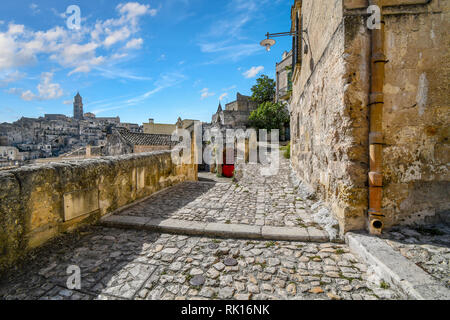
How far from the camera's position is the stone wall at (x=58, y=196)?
237 cm

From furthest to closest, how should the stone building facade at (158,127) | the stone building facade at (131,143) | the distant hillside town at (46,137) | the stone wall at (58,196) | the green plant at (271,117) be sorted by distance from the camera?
1. the distant hillside town at (46,137)
2. the stone building facade at (158,127)
3. the green plant at (271,117)
4. the stone building facade at (131,143)
5. the stone wall at (58,196)

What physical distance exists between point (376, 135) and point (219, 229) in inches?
105

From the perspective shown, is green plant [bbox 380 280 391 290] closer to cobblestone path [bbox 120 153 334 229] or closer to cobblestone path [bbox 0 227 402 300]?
cobblestone path [bbox 0 227 402 300]

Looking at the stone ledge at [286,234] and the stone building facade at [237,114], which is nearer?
the stone ledge at [286,234]

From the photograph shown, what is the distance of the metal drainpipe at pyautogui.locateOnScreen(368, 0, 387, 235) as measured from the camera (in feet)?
9.45

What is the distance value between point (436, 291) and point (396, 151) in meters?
1.83

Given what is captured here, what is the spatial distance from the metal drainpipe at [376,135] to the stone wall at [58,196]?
4365 mm

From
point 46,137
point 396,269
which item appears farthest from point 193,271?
point 46,137

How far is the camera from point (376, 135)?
2.90 metres

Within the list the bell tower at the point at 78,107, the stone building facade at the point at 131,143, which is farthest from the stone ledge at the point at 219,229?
the bell tower at the point at 78,107

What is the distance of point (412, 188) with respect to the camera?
2.97m

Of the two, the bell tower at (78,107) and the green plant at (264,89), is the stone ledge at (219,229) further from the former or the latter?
the bell tower at (78,107)

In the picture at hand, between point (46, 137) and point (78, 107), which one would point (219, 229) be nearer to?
point (46, 137)
